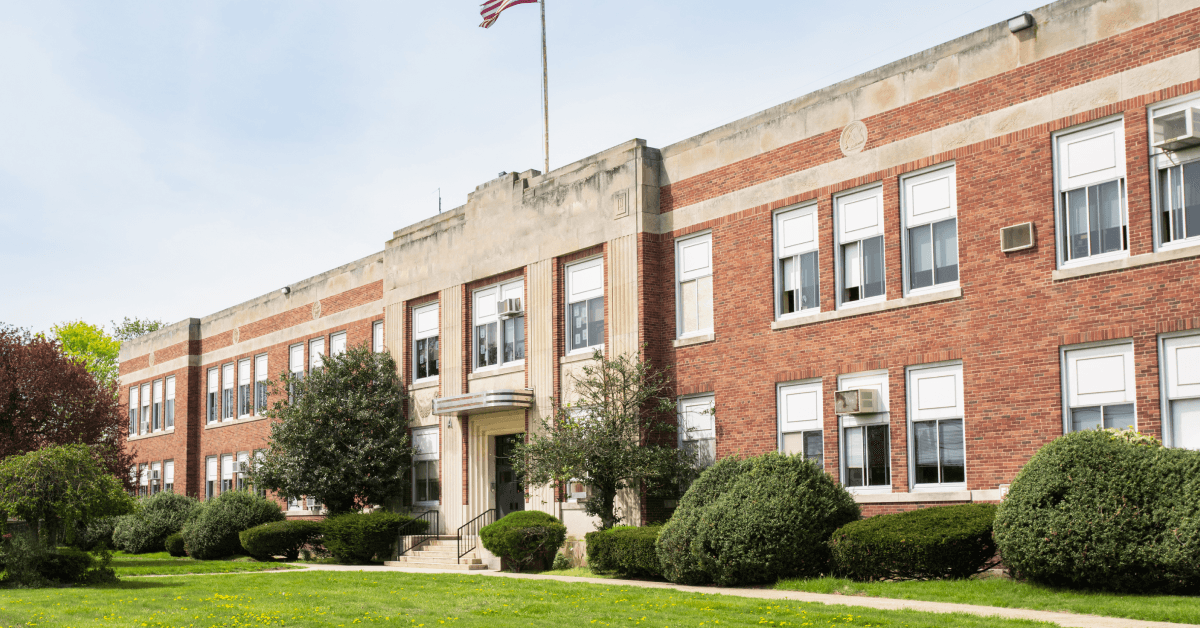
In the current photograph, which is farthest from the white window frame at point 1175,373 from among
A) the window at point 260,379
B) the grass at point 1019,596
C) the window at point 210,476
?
the window at point 210,476

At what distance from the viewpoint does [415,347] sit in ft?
109

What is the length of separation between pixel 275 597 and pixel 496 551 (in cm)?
683

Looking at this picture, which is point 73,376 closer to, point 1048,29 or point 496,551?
point 496,551

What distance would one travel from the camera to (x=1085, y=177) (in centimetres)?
1811

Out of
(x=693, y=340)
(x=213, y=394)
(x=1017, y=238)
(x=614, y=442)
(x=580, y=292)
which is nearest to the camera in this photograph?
(x=1017, y=238)

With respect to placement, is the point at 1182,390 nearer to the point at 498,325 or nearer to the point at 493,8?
the point at 498,325

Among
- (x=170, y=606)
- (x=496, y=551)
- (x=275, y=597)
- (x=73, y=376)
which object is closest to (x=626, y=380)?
(x=496, y=551)

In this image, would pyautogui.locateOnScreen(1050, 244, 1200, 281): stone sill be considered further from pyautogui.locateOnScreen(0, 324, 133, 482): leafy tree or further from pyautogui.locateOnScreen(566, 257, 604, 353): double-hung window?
pyautogui.locateOnScreen(0, 324, 133, 482): leafy tree

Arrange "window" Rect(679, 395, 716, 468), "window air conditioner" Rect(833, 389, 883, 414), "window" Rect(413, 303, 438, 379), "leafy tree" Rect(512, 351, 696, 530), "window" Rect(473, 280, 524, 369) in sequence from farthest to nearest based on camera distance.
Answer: "window" Rect(413, 303, 438, 379) → "window" Rect(473, 280, 524, 369) → "window" Rect(679, 395, 716, 468) → "leafy tree" Rect(512, 351, 696, 530) → "window air conditioner" Rect(833, 389, 883, 414)

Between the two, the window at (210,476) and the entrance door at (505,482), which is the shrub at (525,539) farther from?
the window at (210,476)

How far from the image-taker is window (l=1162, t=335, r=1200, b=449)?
16.5 meters

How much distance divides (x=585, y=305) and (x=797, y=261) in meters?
5.94

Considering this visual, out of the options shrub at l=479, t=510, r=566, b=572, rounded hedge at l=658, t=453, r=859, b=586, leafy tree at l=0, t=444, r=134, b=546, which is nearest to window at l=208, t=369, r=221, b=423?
leafy tree at l=0, t=444, r=134, b=546

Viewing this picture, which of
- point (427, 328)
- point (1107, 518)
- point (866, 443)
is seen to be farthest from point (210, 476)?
point (1107, 518)
